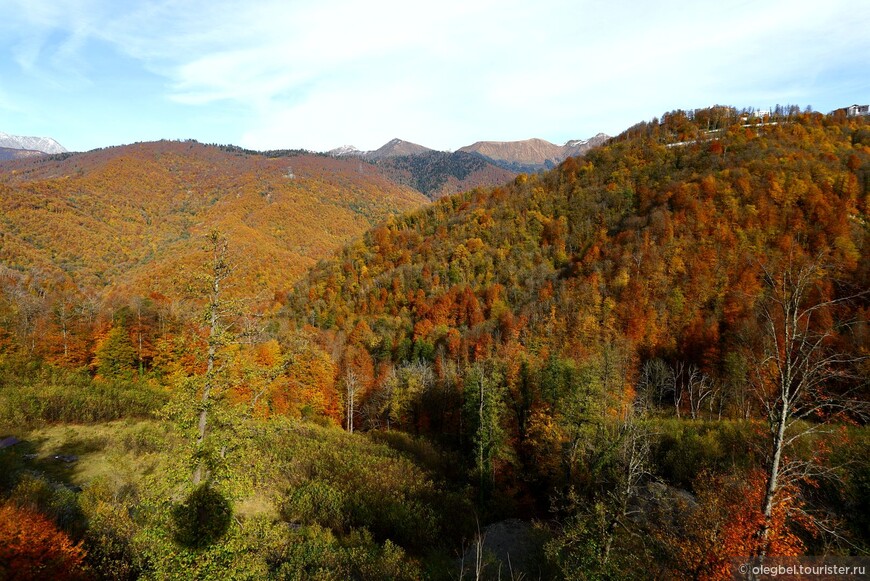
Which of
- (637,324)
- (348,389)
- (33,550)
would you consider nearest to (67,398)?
(348,389)

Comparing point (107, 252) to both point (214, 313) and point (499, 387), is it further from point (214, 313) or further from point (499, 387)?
point (214, 313)

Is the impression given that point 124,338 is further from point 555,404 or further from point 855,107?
point 855,107

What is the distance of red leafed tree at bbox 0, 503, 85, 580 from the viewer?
12625 millimetres

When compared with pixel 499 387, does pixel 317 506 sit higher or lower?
lower

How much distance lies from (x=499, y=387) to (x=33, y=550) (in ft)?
110

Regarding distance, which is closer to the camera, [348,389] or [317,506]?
[317,506]

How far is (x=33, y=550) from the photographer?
43.9 ft

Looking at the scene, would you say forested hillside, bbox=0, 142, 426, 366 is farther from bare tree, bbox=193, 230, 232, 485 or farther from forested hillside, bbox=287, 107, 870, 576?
bare tree, bbox=193, 230, 232, 485

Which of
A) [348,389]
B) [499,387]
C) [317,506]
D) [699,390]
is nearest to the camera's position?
[317,506]

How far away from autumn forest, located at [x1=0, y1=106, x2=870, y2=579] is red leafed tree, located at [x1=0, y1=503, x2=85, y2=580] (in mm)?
94

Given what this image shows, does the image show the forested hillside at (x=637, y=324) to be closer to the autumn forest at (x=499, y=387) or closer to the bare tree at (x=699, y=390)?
the autumn forest at (x=499, y=387)

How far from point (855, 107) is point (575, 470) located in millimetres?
132297

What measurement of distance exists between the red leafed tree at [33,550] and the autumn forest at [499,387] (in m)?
0.09

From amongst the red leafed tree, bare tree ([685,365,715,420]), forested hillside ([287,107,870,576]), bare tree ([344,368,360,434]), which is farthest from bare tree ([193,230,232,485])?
bare tree ([685,365,715,420])
